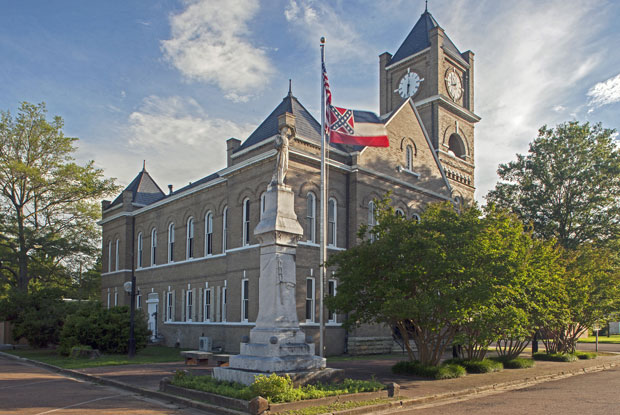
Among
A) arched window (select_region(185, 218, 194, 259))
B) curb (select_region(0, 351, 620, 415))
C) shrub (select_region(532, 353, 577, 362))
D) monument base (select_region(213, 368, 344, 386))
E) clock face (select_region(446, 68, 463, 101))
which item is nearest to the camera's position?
curb (select_region(0, 351, 620, 415))

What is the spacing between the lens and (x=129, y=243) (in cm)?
4256

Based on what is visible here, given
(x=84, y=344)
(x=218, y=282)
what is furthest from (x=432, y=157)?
(x=84, y=344)

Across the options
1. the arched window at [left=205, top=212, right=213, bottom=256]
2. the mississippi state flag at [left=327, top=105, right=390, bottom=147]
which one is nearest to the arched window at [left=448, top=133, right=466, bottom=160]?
the arched window at [left=205, top=212, right=213, bottom=256]

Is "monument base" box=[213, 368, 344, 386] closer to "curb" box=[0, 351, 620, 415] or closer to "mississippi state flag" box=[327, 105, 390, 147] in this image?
"curb" box=[0, 351, 620, 415]

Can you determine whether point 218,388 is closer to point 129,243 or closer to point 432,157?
point 432,157

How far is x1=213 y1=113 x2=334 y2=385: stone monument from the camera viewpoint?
42.6 ft

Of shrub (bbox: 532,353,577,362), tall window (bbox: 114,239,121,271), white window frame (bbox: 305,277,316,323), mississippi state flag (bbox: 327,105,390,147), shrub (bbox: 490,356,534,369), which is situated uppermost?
mississippi state flag (bbox: 327,105,390,147)

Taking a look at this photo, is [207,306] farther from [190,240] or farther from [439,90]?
[439,90]

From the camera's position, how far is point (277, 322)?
13375 millimetres

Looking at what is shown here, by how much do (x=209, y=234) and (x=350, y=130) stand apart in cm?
1383

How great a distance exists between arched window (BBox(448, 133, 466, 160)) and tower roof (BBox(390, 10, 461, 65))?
702 cm

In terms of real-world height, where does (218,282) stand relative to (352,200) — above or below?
below

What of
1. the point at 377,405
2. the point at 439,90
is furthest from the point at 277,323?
the point at 439,90

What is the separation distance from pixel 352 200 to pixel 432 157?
8.88 metres
